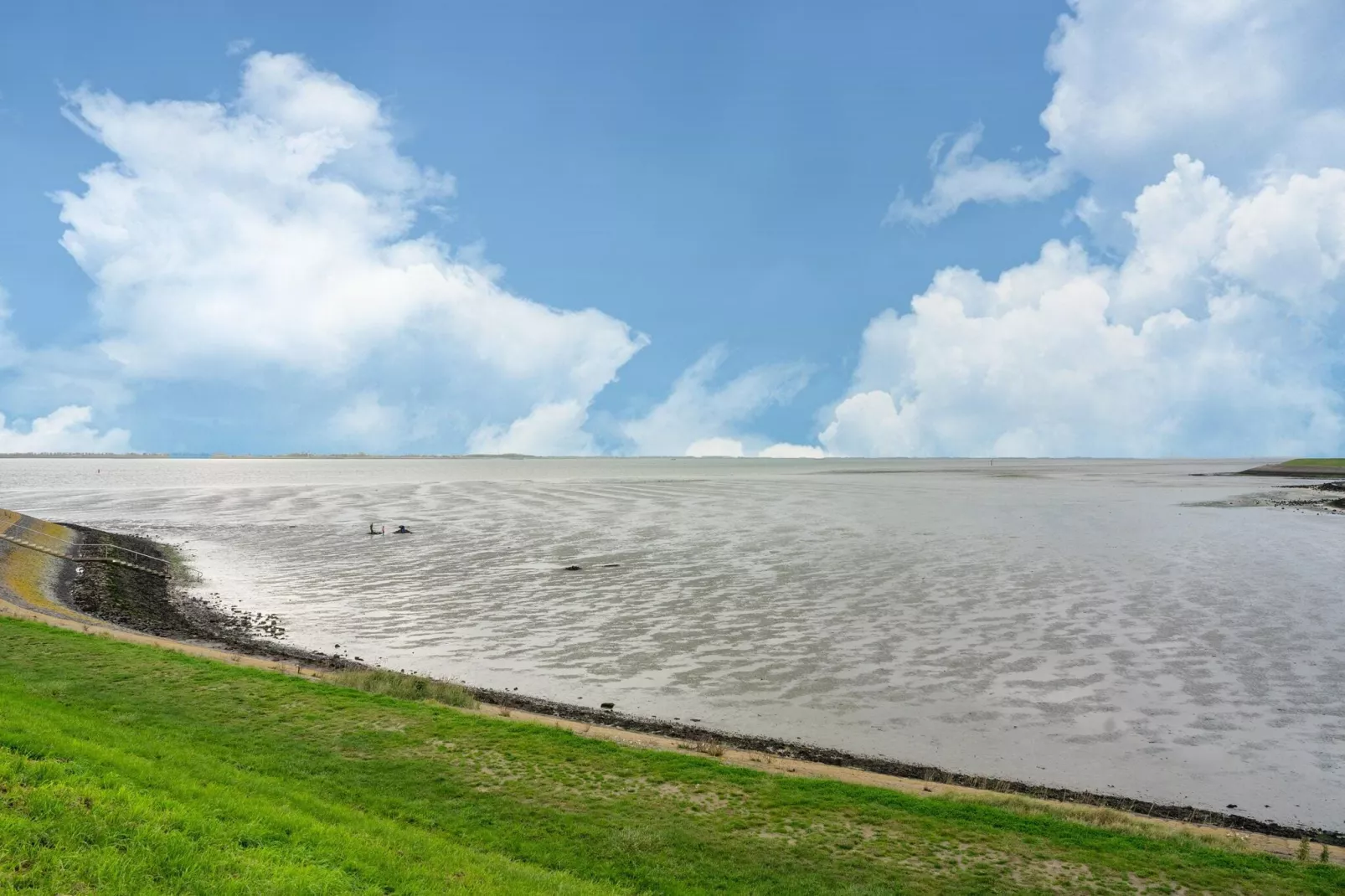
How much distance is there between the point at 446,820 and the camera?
1199 cm

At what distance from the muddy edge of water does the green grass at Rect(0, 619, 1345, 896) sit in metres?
3.01

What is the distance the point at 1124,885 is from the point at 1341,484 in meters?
135

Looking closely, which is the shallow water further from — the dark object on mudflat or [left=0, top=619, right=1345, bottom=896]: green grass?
the dark object on mudflat

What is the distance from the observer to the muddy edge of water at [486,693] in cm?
1531

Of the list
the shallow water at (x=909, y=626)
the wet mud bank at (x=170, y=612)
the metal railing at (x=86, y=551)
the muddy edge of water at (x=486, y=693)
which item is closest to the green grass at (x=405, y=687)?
the muddy edge of water at (x=486, y=693)

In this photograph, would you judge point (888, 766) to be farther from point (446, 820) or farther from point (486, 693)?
point (486, 693)

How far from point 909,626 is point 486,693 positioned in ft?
56.1

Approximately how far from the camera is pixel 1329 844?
13773 millimetres

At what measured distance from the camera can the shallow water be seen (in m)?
19.2

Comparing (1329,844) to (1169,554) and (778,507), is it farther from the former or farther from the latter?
(778,507)

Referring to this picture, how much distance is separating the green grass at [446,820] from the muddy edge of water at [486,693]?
3008 mm

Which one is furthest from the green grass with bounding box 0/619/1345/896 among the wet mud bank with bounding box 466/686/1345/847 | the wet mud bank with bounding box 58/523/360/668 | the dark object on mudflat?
the dark object on mudflat

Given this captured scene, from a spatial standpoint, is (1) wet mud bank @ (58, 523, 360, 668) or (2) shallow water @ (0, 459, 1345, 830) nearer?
(2) shallow water @ (0, 459, 1345, 830)

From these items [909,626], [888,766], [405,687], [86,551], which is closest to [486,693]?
[405,687]
